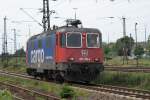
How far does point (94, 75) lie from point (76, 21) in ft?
12.8

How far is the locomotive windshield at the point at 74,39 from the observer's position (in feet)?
80.7

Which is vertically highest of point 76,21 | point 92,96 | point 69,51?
point 76,21

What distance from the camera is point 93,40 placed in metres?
25.1

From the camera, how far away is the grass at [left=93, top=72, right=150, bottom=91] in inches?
928

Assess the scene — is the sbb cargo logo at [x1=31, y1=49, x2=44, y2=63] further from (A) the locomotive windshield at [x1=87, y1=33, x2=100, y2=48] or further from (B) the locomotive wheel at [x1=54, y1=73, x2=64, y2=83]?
(A) the locomotive windshield at [x1=87, y1=33, x2=100, y2=48]

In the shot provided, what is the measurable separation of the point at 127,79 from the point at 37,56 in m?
7.40

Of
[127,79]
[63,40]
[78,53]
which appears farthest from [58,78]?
[127,79]

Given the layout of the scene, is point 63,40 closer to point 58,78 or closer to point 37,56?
point 58,78

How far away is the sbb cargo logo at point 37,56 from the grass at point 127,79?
3969 millimetres

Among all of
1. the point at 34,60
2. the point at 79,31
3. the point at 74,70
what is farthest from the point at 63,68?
the point at 34,60

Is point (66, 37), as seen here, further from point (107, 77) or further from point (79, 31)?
→ point (107, 77)

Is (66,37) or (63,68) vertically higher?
(66,37)

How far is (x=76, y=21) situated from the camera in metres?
26.9

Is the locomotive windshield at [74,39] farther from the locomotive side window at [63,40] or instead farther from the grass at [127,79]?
the grass at [127,79]
